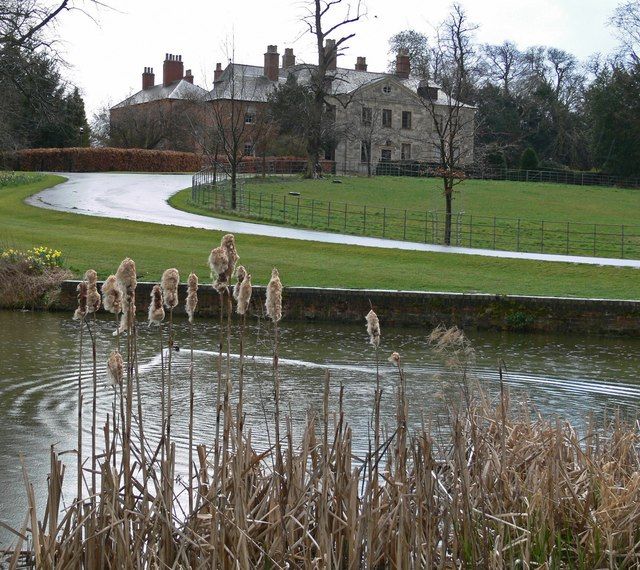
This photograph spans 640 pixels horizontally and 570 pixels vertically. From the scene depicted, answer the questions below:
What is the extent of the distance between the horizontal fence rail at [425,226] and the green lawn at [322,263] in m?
7.89

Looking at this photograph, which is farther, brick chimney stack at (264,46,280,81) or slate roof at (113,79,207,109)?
slate roof at (113,79,207,109)

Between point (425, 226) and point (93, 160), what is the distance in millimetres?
32195

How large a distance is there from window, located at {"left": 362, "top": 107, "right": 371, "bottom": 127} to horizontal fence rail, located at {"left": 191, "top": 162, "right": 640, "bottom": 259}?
2660cm

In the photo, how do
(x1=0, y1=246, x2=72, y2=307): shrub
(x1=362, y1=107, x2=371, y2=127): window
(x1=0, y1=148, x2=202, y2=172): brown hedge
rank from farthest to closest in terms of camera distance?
1. (x1=362, y1=107, x2=371, y2=127): window
2. (x1=0, y1=148, x2=202, y2=172): brown hedge
3. (x1=0, y1=246, x2=72, y2=307): shrub

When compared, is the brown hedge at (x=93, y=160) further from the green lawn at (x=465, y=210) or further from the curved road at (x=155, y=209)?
the green lawn at (x=465, y=210)

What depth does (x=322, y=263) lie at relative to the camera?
993 inches

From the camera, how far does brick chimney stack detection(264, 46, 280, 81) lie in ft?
276

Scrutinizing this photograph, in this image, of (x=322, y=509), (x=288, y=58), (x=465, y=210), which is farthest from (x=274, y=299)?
(x=288, y=58)

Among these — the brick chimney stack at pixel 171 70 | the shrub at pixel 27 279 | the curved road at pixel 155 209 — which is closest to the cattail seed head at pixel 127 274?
the shrub at pixel 27 279

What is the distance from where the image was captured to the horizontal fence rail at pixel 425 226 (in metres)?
36.6

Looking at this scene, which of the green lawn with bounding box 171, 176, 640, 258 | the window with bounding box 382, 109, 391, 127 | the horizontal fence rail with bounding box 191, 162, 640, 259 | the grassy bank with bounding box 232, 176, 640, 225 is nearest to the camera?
the horizontal fence rail with bounding box 191, 162, 640, 259

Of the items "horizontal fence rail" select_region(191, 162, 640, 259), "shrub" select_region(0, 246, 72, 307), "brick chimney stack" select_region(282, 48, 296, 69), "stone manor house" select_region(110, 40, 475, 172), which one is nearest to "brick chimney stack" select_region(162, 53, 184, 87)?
"stone manor house" select_region(110, 40, 475, 172)

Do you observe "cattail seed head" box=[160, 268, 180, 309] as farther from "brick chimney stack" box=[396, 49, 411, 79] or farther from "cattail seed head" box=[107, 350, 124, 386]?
"brick chimney stack" box=[396, 49, 411, 79]

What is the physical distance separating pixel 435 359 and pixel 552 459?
33.1 feet
